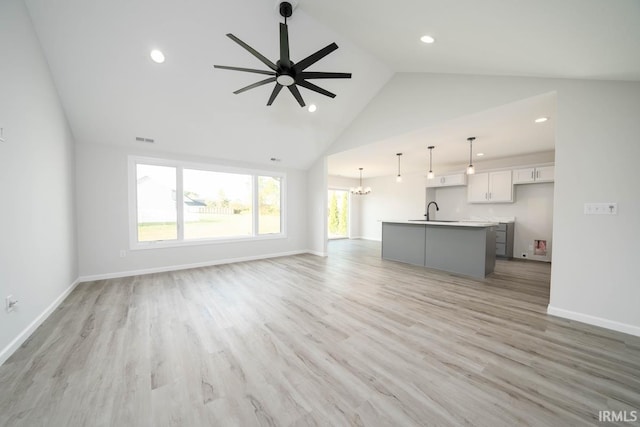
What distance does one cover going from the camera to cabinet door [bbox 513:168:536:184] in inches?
219

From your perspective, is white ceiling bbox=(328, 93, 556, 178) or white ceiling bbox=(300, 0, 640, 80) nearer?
white ceiling bbox=(300, 0, 640, 80)

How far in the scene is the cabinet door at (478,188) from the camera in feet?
20.8

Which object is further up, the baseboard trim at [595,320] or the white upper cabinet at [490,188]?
the white upper cabinet at [490,188]

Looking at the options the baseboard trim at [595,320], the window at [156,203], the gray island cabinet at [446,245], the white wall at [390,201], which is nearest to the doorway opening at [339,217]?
the white wall at [390,201]

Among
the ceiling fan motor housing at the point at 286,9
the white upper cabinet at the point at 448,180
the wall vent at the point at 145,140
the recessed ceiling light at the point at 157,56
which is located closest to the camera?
the ceiling fan motor housing at the point at 286,9

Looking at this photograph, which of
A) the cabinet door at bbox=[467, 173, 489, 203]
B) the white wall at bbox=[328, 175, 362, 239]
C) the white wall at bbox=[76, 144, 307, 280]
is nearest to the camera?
the white wall at bbox=[76, 144, 307, 280]

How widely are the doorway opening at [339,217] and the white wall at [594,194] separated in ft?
23.6

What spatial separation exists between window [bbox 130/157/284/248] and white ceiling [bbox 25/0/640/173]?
0.58 m

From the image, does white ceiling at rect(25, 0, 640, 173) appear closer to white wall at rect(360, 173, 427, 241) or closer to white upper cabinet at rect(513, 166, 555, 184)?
white upper cabinet at rect(513, 166, 555, 184)

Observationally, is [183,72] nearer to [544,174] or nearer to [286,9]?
[286,9]

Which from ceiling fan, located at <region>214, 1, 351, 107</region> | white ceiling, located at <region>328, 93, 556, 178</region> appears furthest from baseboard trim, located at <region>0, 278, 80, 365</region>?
white ceiling, located at <region>328, 93, 556, 178</region>

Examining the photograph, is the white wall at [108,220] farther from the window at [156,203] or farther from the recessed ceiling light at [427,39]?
the recessed ceiling light at [427,39]

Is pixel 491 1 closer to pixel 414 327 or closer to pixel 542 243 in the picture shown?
pixel 414 327

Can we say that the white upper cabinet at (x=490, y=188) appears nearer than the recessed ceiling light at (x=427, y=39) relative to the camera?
No
